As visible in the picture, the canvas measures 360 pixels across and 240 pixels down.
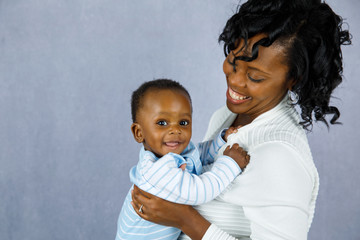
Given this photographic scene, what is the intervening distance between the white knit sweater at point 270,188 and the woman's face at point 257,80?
0.20ft

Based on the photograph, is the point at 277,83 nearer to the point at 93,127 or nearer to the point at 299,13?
the point at 299,13

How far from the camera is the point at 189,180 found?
48.2 inches

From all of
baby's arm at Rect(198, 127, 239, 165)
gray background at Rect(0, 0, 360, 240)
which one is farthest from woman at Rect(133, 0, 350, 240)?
gray background at Rect(0, 0, 360, 240)

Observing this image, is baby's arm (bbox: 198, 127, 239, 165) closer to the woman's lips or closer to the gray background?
the woman's lips

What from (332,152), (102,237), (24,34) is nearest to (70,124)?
(24,34)

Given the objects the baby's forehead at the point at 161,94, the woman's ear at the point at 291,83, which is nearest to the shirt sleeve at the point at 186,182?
the baby's forehead at the point at 161,94

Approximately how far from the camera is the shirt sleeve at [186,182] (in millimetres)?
1215

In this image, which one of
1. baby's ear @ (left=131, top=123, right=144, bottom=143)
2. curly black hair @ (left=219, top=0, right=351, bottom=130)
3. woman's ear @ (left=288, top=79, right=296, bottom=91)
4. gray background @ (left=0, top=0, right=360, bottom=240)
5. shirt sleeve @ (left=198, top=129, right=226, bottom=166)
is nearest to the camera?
curly black hair @ (left=219, top=0, right=351, bottom=130)

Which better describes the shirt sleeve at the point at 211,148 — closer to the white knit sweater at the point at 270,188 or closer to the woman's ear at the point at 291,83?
the white knit sweater at the point at 270,188

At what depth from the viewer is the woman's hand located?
1.25 meters

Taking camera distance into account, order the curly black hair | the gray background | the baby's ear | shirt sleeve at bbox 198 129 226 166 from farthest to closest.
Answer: the gray background, shirt sleeve at bbox 198 129 226 166, the baby's ear, the curly black hair

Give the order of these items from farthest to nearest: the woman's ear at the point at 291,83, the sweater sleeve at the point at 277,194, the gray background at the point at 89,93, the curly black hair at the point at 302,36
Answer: the gray background at the point at 89,93
the woman's ear at the point at 291,83
the curly black hair at the point at 302,36
the sweater sleeve at the point at 277,194

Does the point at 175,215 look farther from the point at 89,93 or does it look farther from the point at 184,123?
the point at 89,93

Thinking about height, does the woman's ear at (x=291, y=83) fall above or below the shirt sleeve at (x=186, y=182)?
above
